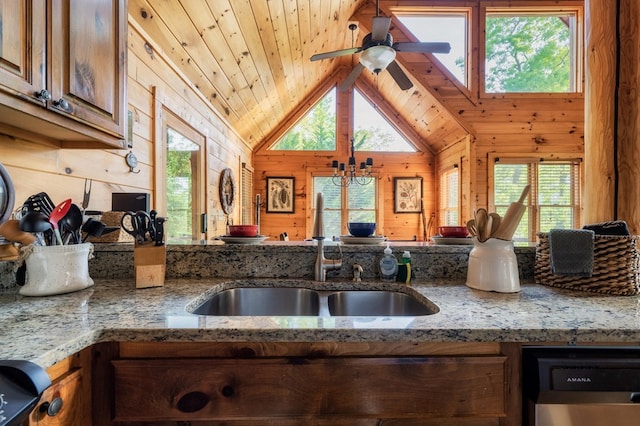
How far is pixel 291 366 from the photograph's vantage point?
743mm

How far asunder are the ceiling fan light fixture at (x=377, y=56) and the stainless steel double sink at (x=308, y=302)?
196 cm

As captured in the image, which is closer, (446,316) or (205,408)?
(205,408)

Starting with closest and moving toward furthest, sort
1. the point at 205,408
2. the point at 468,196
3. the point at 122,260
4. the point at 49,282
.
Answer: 1. the point at 205,408
2. the point at 49,282
3. the point at 122,260
4. the point at 468,196

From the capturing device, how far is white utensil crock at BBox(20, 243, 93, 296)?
39.9 inches

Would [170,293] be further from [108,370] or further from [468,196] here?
[468,196]

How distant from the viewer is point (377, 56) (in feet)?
8.06

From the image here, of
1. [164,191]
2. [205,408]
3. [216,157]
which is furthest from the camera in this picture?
[216,157]

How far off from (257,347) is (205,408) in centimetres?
18

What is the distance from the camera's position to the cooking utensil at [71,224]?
41.6 inches

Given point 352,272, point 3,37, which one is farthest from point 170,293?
point 3,37

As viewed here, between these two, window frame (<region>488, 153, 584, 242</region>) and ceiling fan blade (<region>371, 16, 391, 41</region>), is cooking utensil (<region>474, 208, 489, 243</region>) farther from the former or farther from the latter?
window frame (<region>488, 153, 584, 242</region>)

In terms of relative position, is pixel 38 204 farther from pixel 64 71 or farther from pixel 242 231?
pixel 242 231

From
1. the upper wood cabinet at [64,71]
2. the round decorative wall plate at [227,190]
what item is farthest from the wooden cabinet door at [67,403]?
the round decorative wall plate at [227,190]

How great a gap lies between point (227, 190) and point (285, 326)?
3567 millimetres
